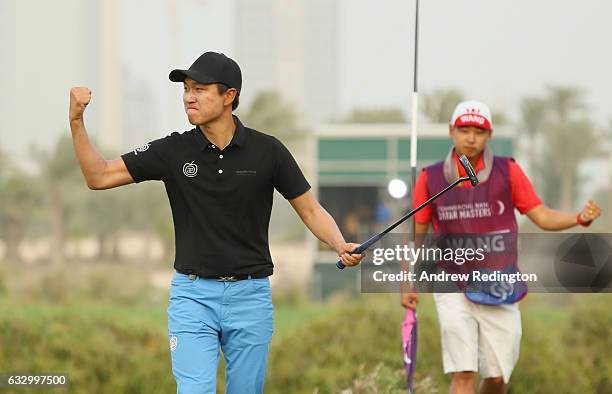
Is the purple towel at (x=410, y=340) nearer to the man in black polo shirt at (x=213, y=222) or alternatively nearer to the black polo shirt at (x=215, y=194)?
the man in black polo shirt at (x=213, y=222)

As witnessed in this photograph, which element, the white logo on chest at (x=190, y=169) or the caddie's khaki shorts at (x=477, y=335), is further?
the caddie's khaki shorts at (x=477, y=335)

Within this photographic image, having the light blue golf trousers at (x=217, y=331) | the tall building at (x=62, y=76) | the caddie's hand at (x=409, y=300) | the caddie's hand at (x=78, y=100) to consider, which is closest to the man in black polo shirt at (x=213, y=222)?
the light blue golf trousers at (x=217, y=331)

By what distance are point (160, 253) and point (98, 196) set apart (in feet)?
4.99

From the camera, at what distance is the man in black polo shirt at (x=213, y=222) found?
5.31 m

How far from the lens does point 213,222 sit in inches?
211

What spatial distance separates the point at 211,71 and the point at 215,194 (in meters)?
0.57

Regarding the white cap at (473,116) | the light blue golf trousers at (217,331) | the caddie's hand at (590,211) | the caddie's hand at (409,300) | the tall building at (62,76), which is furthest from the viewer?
the tall building at (62,76)

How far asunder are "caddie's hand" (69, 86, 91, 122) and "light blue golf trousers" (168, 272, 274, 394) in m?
0.90

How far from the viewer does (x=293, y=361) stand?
9352 mm

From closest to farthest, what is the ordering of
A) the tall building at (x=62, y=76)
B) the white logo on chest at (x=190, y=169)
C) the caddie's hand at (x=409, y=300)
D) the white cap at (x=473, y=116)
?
the white logo on chest at (x=190, y=169)
the white cap at (x=473, y=116)
the caddie's hand at (x=409, y=300)
the tall building at (x=62, y=76)

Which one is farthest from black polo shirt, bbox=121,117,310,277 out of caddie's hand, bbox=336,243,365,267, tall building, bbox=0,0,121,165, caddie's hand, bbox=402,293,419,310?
tall building, bbox=0,0,121,165

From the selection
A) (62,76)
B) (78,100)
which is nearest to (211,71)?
(78,100)

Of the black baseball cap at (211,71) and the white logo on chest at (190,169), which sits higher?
the black baseball cap at (211,71)

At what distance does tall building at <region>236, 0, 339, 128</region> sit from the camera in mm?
21297
